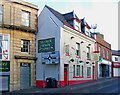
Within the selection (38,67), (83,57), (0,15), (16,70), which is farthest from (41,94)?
(83,57)

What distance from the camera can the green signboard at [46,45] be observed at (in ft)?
87.2

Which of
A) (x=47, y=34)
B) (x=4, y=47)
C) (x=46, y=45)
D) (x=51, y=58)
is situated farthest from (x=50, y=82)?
(x=4, y=47)

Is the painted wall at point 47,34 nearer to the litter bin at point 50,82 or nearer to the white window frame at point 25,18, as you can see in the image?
the litter bin at point 50,82

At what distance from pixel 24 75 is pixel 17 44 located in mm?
3487

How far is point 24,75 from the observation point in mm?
Result: 25344

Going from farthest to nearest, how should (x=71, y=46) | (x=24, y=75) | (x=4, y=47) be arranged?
(x=71, y=46), (x=24, y=75), (x=4, y=47)

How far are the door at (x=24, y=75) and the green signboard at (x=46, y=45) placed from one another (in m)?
2.62

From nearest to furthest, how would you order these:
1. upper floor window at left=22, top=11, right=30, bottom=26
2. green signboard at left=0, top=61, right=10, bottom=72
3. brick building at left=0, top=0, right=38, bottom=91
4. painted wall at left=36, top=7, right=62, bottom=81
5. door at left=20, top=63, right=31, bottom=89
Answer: green signboard at left=0, top=61, right=10, bottom=72 → brick building at left=0, top=0, right=38, bottom=91 → door at left=20, top=63, right=31, bottom=89 → upper floor window at left=22, top=11, right=30, bottom=26 → painted wall at left=36, top=7, right=62, bottom=81

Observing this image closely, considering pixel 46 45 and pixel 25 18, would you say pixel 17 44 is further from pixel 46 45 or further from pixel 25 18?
pixel 46 45

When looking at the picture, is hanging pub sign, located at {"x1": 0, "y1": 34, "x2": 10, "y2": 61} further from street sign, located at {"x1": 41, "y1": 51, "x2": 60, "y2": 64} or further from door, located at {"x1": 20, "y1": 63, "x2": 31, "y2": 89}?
street sign, located at {"x1": 41, "y1": 51, "x2": 60, "y2": 64}

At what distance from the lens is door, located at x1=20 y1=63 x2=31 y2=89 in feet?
82.0

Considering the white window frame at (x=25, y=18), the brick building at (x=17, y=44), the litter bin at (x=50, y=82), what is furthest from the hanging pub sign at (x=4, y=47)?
the litter bin at (x=50, y=82)

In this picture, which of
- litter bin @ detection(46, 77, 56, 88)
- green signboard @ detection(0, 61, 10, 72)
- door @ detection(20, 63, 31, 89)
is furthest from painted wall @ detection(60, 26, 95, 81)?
green signboard @ detection(0, 61, 10, 72)

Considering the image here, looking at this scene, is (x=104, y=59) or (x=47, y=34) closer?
(x=47, y=34)
